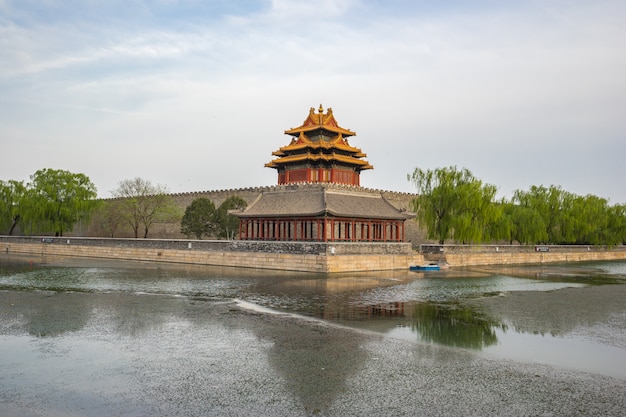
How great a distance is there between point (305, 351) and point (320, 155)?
100.0 feet

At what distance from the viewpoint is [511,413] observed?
23.2ft

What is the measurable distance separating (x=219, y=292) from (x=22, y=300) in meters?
6.15

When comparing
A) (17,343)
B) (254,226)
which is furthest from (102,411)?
(254,226)

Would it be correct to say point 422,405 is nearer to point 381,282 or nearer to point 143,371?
point 143,371

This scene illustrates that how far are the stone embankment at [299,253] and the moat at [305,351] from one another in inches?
309

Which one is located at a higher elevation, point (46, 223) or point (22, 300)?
point (46, 223)

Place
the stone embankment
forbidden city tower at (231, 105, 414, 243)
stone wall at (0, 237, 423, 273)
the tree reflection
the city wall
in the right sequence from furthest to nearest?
the city wall
forbidden city tower at (231, 105, 414, 243)
the stone embankment
stone wall at (0, 237, 423, 273)
the tree reflection

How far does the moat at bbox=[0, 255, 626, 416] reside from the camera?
7.50m

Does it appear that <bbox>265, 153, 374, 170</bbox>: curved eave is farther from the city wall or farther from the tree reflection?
the tree reflection

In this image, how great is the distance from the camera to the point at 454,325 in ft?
44.6

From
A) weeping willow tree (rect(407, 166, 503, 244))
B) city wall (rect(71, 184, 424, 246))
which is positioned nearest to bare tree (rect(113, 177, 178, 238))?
city wall (rect(71, 184, 424, 246))

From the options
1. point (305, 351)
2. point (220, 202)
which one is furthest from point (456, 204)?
point (305, 351)

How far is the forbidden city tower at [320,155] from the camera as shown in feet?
133

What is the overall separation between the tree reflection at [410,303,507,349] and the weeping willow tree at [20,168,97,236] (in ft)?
122
